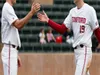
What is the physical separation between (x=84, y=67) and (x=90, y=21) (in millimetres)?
742

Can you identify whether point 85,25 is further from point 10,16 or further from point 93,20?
point 10,16

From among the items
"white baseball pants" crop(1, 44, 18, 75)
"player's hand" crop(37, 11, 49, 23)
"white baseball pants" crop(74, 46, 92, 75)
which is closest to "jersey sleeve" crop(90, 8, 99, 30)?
"white baseball pants" crop(74, 46, 92, 75)

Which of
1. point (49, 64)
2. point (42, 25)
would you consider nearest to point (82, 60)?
point (49, 64)

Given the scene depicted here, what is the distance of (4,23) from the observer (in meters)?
7.62

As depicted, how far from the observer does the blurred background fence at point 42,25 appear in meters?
12.6

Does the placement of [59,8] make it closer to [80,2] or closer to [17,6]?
[17,6]

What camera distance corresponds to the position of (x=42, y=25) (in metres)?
14.3

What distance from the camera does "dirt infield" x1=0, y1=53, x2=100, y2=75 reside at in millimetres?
9969

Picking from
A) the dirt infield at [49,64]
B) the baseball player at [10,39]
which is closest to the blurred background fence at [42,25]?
the dirt infield at [49,64]

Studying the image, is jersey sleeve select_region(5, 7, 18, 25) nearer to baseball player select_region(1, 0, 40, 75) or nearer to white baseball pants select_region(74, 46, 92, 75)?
baseball player select_region(1, 0, 40, 75)

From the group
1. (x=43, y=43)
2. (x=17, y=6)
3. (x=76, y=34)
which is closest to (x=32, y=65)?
(x=76, y=34)

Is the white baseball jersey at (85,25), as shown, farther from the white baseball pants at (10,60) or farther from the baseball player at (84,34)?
the white baseball pants at (10,60)

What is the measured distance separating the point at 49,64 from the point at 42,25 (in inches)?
172

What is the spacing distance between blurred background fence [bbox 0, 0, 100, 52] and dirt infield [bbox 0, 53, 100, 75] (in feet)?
5.86
